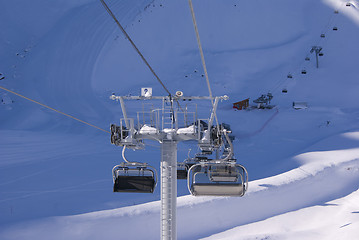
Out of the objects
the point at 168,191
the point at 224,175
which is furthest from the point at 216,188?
the point at 168,191

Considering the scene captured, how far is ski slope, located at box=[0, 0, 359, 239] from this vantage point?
15.8 meters

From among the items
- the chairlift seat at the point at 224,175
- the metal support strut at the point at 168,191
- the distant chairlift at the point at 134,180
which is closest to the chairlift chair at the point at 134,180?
the distant chairlift at the point at 134,180

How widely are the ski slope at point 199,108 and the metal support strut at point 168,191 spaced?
7.78 meters

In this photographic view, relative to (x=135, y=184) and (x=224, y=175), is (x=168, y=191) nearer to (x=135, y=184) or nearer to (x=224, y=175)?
(x=135, y=184)

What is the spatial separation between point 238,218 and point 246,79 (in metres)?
22.5

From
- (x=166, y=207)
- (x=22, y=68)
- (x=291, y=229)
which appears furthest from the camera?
(x=22, y=68)

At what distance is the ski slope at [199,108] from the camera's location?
1580 centimetres

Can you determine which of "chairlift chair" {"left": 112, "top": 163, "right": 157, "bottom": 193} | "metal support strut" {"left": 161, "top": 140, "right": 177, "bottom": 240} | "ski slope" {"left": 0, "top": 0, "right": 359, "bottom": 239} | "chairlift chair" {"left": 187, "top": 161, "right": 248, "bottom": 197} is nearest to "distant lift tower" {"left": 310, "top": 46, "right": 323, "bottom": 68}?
"ski slope" {"left": 0, "top": 0, "right": 359, "bottom": 239}

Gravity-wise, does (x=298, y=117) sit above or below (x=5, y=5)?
below

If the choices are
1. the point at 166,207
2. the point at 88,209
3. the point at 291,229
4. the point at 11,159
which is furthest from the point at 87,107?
the point at 166,207

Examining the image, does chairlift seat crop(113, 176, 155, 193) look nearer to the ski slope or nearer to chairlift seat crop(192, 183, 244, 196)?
chairlift seat crop(192, 183, 244, 196)

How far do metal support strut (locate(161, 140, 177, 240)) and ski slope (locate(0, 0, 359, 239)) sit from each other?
306 inches

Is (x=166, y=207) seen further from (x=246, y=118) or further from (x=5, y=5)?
(x=5, y=5)

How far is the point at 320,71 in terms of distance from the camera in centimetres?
3697
